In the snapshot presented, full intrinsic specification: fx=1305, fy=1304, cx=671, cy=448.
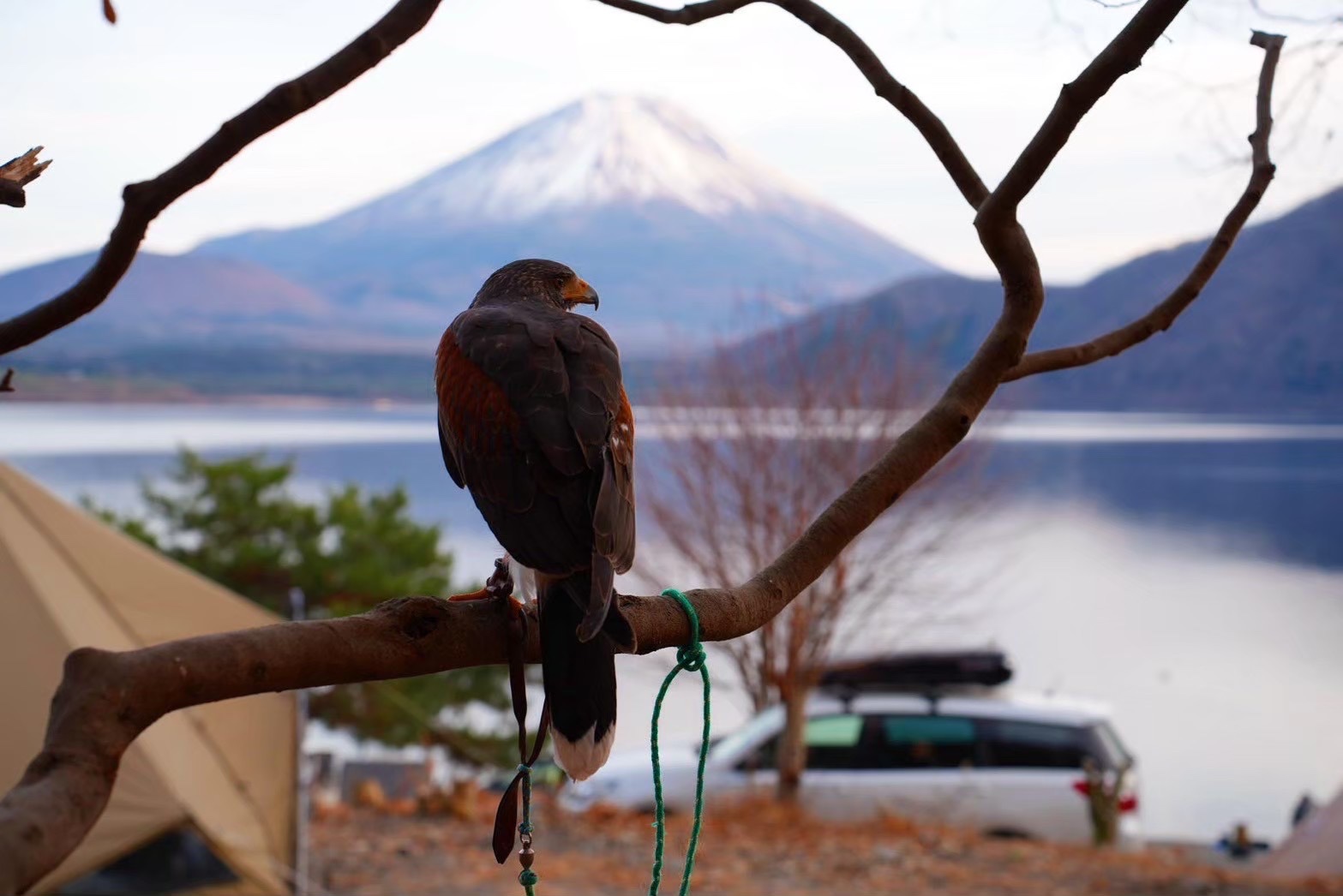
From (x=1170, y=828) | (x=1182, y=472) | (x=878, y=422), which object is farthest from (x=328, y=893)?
(x=1182, y=472)

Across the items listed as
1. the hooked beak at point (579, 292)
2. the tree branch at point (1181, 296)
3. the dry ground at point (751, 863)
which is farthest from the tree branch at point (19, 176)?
the dry ground at point (751, 863)

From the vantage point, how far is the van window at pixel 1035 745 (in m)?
11.2

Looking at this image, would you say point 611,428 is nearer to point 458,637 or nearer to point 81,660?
point 458,637

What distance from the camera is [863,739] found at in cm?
1250

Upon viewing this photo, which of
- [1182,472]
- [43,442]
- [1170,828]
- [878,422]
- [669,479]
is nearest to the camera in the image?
[878,422]

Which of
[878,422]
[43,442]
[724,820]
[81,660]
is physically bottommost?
[43,442]

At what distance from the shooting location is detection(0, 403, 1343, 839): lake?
2277cm

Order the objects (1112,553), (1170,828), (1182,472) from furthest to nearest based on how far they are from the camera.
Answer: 1. (1182,472)
2. (1112,553)
3. (1170,828)

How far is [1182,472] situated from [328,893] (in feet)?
287

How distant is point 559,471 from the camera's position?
6.79 ft

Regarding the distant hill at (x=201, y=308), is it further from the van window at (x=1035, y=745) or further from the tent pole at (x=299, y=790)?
the tent pole at (x=299, y=790)

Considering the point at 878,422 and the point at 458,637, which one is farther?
the point at 878,422

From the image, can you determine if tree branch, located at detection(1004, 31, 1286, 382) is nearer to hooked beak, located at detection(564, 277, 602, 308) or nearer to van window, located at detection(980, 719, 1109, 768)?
hooked beak, located at detection(564, 277, 602, 308)

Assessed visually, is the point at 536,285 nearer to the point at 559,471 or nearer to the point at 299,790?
the point at 559,471
